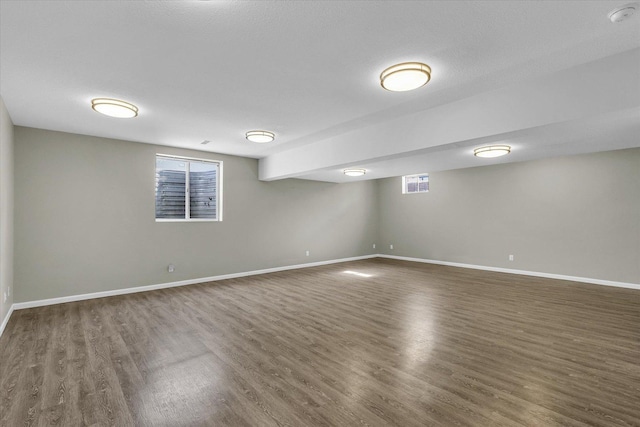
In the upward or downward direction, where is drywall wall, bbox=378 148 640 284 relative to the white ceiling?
downward

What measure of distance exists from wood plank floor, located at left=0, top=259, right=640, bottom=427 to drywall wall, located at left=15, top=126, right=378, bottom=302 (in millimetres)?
614

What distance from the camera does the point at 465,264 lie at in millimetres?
7566

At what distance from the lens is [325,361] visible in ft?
8.64

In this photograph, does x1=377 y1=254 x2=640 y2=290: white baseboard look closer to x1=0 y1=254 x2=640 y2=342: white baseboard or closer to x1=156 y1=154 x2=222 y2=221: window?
x1=0 y1=254 x2=640 y2=342: white baseboard

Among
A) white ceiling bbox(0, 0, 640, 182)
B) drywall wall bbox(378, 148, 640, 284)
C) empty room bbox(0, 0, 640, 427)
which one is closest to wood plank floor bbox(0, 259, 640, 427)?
empty room bbox(0, 0, 640, 427)

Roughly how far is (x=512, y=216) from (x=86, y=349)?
26.3 ft

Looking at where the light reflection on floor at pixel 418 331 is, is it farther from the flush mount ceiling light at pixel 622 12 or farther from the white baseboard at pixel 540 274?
the white baseboard at pixel 540 274

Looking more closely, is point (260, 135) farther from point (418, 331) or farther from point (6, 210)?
point (418, 331)

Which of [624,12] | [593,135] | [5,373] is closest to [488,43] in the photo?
[624,12]

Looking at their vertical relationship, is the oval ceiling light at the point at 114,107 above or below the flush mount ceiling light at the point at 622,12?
below

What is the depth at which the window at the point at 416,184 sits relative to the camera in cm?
860

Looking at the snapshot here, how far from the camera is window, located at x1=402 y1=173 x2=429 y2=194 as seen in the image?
339 inches

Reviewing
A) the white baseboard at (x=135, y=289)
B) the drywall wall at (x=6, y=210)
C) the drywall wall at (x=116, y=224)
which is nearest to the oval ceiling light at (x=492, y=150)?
the drywall wall at (x=116, y=224)

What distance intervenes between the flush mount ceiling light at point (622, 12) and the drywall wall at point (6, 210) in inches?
225
